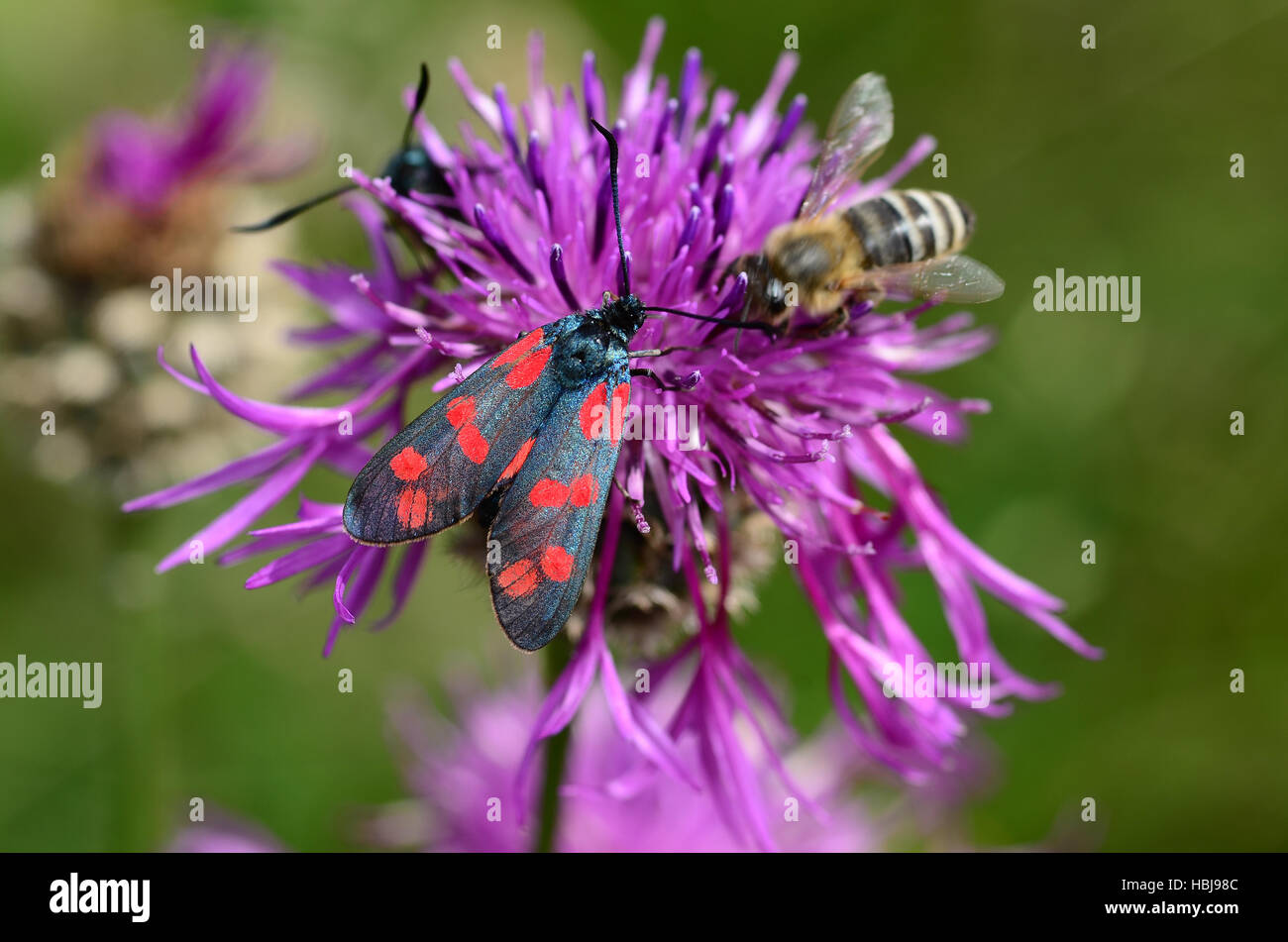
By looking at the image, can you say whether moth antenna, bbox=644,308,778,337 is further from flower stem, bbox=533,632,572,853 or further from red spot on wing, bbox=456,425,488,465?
flower stem, bbox=533,632,572,853

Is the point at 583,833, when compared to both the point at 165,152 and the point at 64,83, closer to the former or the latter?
the point at 165,152

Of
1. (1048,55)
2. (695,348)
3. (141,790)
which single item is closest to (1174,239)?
(1048,55)

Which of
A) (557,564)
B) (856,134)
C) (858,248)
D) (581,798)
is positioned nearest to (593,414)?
(557,564)

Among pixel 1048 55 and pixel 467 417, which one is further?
pixel 1048 55

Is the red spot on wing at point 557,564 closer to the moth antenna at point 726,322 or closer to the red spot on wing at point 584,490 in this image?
the red spot on wing at point 584,490

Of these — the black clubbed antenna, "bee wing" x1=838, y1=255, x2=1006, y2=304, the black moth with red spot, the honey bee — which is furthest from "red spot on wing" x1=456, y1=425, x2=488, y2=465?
"bee wing" x1=838, y1=255, x2=1006, y2=304

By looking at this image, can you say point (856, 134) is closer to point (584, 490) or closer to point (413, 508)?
point (584, 490)

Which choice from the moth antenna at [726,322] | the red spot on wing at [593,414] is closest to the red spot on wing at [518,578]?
the red spot on wing at [593,414]
